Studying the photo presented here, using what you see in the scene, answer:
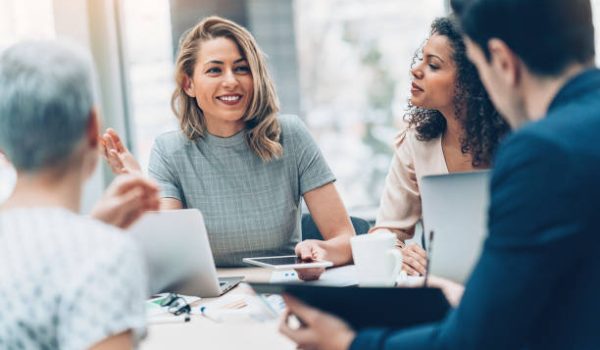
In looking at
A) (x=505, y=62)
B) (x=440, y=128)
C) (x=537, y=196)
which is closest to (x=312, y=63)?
(x=440, y=128)

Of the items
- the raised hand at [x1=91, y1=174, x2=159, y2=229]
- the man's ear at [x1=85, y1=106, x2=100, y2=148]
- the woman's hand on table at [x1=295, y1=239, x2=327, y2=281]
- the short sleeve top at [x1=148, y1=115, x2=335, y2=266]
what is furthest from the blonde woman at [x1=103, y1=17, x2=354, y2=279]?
the man's ear at [x1=85, y1=106, x2=100, y2=148]

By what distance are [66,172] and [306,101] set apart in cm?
311

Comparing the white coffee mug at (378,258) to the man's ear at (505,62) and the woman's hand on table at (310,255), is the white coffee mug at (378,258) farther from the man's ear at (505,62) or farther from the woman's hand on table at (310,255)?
the man's ear at (505,62)

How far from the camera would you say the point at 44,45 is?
1.09 m

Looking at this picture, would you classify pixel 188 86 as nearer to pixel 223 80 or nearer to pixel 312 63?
pixel 223 80

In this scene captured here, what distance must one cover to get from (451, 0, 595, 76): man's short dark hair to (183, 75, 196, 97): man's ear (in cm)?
167

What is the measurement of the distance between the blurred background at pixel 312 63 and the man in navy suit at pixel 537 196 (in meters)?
2.94

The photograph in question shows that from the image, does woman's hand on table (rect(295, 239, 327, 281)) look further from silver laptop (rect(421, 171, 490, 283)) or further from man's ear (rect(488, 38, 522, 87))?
man's ear (rect(488, 38, 522, 87))

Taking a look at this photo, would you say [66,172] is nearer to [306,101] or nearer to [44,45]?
[44,45]

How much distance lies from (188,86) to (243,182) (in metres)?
0.42

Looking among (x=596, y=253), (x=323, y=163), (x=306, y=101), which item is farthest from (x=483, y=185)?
(x=306, y=101)

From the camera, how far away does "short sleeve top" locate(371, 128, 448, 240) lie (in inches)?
96.0

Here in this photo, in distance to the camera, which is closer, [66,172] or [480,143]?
[66,172]

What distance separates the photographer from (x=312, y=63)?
414cm
